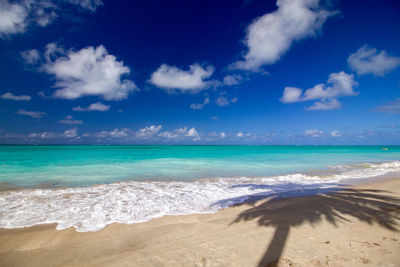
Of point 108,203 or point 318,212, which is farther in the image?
point 108,203

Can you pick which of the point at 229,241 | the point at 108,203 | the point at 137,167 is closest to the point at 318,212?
the point at 229,241

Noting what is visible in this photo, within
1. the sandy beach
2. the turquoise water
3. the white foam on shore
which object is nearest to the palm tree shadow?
the sandy beach

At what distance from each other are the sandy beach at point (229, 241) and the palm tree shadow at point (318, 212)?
0.03 m

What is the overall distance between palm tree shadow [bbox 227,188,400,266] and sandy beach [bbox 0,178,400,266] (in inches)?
1.0

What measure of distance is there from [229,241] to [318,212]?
356cm

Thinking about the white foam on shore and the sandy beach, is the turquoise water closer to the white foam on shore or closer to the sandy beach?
the white foam on shore

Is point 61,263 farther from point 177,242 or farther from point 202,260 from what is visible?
point 202,260

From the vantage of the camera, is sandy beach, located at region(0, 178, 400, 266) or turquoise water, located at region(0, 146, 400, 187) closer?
sandy beach, located at region(0, 178, 400, 266)

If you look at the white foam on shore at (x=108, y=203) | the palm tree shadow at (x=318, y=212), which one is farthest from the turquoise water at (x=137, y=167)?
the palm tree shadow at (x=318, y=212)

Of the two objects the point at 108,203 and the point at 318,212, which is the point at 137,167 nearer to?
the point at 108,203

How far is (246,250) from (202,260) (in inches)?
38.3

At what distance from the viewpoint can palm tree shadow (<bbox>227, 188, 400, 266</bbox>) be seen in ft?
14.4

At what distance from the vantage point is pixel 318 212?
5773 millimetres

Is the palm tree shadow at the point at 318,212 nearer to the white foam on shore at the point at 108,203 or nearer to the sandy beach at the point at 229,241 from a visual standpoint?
the sandy beach at the point at 229,241
